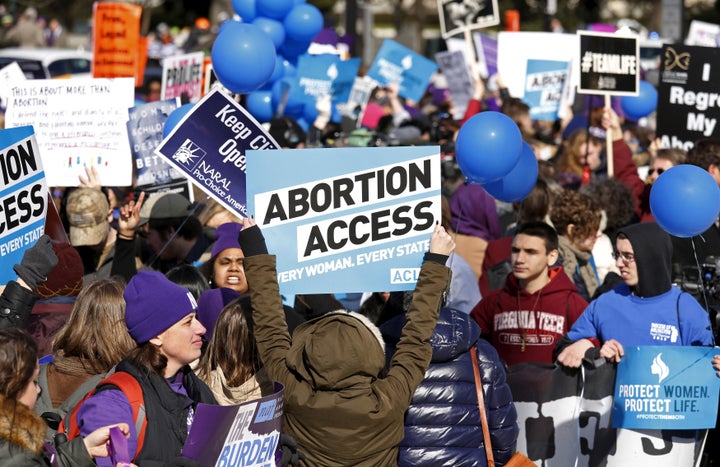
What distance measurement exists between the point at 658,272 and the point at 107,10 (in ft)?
23.1

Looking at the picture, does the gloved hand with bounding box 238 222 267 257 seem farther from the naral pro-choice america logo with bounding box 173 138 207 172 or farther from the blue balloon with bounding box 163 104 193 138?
the blue balloon with bounding box 163 104 193 138

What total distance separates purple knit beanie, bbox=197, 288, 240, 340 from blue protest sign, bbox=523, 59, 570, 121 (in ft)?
Answer: 25.5

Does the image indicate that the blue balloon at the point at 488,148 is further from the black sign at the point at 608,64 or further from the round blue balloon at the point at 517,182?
the black sign at the point at 608,64

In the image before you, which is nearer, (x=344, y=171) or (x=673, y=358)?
(x=344, y=171)

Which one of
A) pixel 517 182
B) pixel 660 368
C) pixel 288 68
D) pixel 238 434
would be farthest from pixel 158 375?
pixel 288 68

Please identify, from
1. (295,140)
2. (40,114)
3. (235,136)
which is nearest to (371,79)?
(295,140)

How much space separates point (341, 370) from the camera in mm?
4195

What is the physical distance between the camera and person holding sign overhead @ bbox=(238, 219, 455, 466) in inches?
166

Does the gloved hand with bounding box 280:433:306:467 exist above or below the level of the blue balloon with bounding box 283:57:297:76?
above

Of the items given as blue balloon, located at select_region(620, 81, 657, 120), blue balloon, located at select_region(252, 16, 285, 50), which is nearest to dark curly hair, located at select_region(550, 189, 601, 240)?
blue balloon, located at select_region(252, 16, 285, 50)

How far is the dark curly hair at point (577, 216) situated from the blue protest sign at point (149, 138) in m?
2.51

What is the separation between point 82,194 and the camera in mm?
6938

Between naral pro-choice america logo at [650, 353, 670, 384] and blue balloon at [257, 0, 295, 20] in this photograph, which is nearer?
naral pro-choice america logo at [650, 353, 670, 384]

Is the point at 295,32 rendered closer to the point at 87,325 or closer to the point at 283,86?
the point at 283,86
